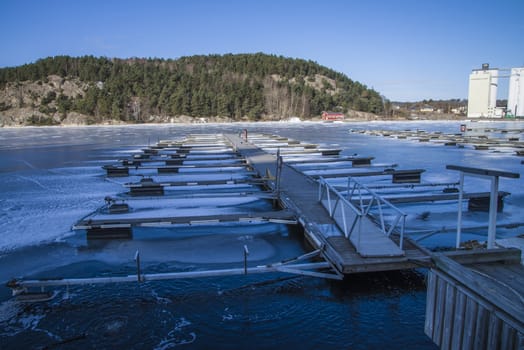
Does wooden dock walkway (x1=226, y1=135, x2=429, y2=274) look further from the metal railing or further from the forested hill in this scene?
the forested hill

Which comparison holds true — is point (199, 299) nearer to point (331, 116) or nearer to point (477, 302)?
point (477, 302)

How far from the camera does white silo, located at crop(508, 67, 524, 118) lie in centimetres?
11531

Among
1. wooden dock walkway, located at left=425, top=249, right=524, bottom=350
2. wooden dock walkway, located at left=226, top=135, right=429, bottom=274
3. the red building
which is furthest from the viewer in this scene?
the red building

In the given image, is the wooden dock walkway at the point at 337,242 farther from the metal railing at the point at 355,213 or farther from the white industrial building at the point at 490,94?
the white industrial building at the point at 490,94

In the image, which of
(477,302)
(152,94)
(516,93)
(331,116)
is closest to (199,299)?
(477,302)

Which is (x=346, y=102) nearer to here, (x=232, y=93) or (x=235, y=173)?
(x=232, y=93)

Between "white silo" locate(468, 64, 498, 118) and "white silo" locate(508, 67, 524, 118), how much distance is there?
210 inches

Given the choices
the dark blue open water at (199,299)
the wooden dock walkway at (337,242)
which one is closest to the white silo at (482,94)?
the wooden dock walkway at (337,242)

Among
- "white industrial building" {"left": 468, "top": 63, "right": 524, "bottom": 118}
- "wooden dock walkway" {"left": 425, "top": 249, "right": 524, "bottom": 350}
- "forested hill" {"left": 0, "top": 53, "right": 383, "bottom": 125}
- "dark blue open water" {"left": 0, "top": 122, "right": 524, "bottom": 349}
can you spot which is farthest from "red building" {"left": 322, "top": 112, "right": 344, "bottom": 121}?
"wooden dock walkway" {"left": 425, "top": 249, "right": 524, "bottom": 350}

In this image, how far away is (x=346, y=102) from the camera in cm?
11350

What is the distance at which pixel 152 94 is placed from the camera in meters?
95.9

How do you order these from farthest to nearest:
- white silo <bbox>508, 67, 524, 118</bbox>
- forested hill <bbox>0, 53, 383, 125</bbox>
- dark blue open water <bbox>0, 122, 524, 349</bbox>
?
white silo <bbox>508, 67, 524, 118</bbox>
forested hill <bbox>0, 53, 383, 125</bbox>
dark blue open water <bbox>0, 122, 524, 349</bbox>

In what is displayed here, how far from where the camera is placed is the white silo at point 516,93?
11531 centimetres

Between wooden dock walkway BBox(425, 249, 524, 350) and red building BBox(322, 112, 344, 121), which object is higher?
red building BBox(322, 112, 344, 121)
